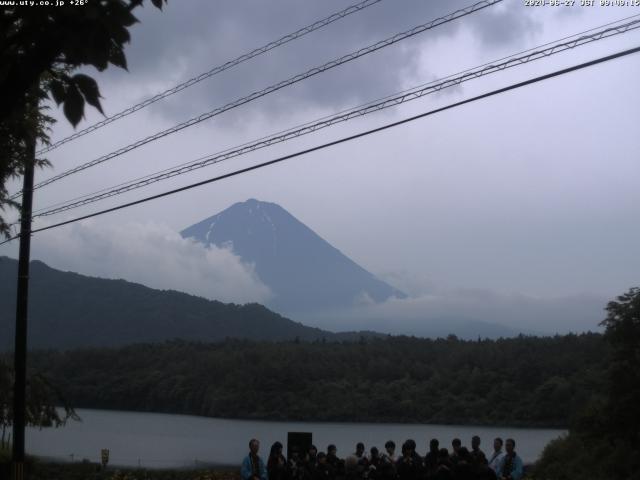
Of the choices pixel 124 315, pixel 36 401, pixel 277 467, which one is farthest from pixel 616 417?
pixel 124 315

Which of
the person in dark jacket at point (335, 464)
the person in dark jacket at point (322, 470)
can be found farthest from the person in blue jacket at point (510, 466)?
the person in dark jacket at point (322, 470)

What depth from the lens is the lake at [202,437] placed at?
38188 mm

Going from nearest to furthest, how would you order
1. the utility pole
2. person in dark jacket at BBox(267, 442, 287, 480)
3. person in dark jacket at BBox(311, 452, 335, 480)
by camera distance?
person in dark jacket at BBox(311, 452, 335, 480)
person in dark jacket at BBox(267, 442, 287, 480)
the utility pole

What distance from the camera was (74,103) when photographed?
4.50 m

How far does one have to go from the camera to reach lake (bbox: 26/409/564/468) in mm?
38188

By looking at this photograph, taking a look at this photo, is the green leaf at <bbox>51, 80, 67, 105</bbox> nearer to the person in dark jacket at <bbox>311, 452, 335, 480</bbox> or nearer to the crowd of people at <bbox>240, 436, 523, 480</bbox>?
the crowd of people at <bbox>240, 436, 523, 480</bbox>

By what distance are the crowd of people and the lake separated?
17141 millimetres

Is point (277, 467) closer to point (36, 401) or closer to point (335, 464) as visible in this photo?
point (335, 464)

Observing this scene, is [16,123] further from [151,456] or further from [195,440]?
[195,440]

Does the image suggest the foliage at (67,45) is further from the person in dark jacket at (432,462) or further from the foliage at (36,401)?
the foliage at (36,401)

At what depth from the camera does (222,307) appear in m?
143

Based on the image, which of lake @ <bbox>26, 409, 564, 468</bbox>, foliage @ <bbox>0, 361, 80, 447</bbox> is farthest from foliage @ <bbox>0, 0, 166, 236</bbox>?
lake @ <bbox>26, 409, 564, 468</bbox>

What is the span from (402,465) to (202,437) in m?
42.7

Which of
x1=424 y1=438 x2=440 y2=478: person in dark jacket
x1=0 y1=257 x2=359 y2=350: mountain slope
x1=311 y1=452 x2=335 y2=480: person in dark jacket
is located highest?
x1=0 y1=257 x2=359 y2=350: mountain slope
